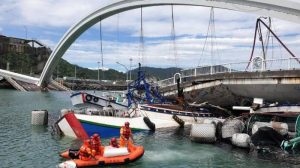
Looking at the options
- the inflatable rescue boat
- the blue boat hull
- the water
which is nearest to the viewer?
the inflatable rescue boat

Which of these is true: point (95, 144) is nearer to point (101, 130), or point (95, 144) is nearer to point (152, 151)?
point (152, 151)

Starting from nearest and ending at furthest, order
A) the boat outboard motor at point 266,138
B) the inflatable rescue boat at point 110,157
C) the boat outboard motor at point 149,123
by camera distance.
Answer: the inflatable rescue boat at point 110,157 < the boat outboard motor at point 266,138 < the boat outboard motor at point 149,123

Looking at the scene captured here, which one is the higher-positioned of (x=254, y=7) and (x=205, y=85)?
(x=254, y=7)

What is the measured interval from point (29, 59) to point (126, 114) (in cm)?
14560

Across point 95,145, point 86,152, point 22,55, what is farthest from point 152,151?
point 22,55

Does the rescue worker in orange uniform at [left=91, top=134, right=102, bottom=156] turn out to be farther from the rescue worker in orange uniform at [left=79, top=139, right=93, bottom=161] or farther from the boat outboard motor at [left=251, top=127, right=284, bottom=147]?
the boat outboard motor at [left=251, top=127, right=284, bottom=147]

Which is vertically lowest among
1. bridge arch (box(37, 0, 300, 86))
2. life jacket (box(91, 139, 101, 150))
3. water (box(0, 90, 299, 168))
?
water (box(0, 90, 299, 168))

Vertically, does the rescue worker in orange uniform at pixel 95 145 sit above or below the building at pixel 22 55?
below

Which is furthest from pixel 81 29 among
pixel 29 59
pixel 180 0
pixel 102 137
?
pixel 29 59

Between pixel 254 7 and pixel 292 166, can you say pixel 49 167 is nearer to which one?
pixel 292 166

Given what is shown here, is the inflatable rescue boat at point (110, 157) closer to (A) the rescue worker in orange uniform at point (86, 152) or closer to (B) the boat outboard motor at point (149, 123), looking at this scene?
(A) the rescue worker in orange uniform at point (86, 152)

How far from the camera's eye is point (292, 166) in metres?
19.7

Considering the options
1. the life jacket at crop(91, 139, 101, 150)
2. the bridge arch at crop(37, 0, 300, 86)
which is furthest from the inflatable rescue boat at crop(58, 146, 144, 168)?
the bridge arch at crop(37, 0, 300, 86)

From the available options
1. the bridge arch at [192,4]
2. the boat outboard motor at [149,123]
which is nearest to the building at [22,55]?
the bridge arch at [192,4]
